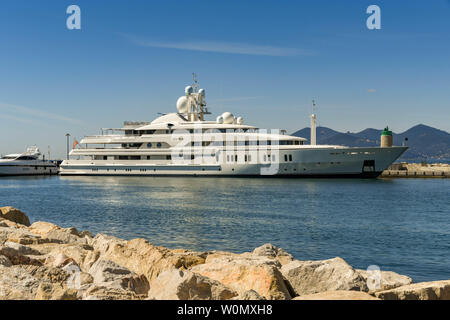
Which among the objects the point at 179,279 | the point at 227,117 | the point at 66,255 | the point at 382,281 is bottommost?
the point at 382,281

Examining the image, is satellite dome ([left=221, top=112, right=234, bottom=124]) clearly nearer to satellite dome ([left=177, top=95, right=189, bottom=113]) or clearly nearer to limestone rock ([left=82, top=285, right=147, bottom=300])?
satellite dome ([left=177, top=95, right=189, bottom=113])

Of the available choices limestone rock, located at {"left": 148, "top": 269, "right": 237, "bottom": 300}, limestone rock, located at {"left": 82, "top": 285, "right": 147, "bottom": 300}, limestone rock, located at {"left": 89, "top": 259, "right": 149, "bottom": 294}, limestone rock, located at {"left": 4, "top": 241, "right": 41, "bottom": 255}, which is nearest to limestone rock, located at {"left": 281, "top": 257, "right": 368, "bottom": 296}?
limestone rock, located at {"left": 148, "top": 269, "right": 237, "bottom": 300}

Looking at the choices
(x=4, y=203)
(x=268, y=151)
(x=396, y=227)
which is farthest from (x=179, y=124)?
(x=396, y=227)

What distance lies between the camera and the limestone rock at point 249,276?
6.80m

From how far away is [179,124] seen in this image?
6334 cm

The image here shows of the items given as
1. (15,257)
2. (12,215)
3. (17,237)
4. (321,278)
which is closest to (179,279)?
(321,278)

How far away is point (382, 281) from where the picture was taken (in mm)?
8781

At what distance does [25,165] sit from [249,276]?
76735mm

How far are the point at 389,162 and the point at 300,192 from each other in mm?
19378

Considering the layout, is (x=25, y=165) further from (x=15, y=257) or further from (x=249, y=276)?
(x=249, y=276)

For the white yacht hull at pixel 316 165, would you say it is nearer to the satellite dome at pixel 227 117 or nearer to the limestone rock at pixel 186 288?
the satellite dome at pixel 227 117

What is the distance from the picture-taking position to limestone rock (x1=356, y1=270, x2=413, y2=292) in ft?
27.2

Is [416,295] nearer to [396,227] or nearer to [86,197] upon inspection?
[396,227]

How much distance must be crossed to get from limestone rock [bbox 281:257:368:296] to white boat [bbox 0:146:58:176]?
75691 mm
